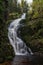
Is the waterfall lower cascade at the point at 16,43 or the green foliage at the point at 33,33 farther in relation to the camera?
the green foliage at the point at 33,33

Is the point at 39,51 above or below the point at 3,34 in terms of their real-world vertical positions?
below

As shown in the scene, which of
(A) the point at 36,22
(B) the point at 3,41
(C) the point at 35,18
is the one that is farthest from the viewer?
(C) the point at 35,18

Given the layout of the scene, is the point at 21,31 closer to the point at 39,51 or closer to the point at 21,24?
the point at 21,24

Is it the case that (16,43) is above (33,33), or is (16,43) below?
below

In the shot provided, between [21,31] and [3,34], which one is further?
[21,31]

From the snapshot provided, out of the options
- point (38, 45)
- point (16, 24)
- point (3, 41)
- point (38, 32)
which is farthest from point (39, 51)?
point (16, 24)

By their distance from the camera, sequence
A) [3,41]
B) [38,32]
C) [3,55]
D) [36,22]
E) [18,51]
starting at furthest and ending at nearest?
[36,22], [38,32], [18,51], [3,41], [3,55]

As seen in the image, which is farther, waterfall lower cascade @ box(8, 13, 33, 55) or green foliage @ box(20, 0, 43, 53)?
green foliage @ box(20, 0, 43, 53)

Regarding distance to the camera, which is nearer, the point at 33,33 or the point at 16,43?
the point at 16,43

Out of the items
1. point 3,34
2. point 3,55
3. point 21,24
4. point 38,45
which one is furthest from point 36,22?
point 3,55

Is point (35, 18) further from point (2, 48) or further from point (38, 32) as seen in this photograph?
point (2, 48)
